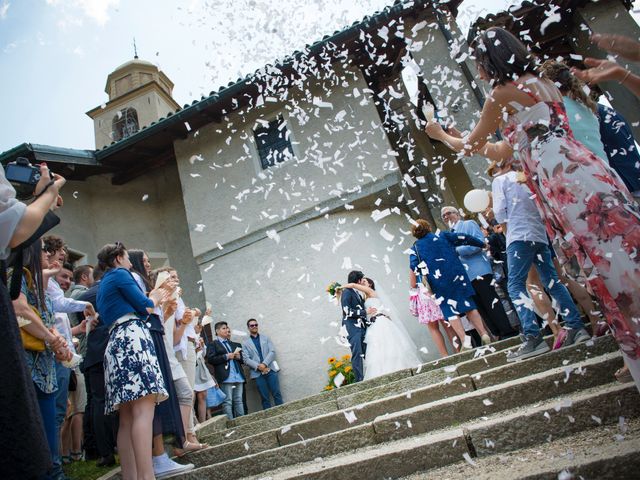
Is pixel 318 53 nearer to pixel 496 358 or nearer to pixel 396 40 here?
pixel 396 40

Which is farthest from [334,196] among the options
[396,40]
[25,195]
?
[25,195]

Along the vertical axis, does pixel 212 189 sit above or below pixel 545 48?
below

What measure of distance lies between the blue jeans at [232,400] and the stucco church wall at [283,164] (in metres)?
3.22

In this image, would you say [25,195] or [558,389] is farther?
[558,389]

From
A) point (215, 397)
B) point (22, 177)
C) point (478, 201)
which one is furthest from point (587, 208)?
point (215, 397)

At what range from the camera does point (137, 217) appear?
10.3 metres

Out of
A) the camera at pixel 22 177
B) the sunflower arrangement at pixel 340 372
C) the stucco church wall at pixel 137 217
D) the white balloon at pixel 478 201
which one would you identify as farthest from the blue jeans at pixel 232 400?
the camera at pixel 22 177

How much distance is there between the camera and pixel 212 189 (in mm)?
9328

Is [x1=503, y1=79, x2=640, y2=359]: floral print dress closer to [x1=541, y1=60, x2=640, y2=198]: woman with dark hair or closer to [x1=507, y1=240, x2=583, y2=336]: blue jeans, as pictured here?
[x1=541, y1=60, x2=640, y2=198]: woman with dark hair

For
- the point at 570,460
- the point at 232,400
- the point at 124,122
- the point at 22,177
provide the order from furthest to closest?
the point at 124,122 → the point at 232,400 → the point at 22,177 → the point at 570,460

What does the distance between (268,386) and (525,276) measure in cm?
554

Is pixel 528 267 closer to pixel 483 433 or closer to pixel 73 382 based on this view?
pixel 483 433

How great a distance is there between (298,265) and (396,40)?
16.9 ft

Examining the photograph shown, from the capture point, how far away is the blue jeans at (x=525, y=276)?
3.30 meters
